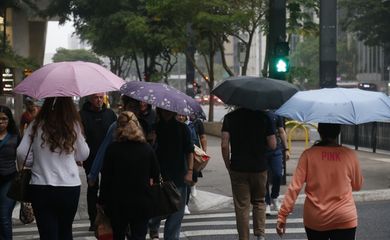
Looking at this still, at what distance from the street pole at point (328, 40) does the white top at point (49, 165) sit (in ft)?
36.9

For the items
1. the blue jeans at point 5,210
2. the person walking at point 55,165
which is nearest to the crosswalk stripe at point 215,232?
the blue jeans at point 5,210

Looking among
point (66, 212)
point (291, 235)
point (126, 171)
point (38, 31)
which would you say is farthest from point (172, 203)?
point (38, 31)

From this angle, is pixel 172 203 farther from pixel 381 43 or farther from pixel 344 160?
pixel 381 43

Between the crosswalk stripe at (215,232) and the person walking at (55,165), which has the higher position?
the person walking at (55,165)

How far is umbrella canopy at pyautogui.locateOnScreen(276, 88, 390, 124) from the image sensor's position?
5.76 m

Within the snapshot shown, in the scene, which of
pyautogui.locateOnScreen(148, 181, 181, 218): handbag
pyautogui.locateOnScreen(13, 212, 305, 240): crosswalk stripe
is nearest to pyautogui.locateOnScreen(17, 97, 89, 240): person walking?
pyautogui.locateOnScreen(148, 181, 181, 218): handbag

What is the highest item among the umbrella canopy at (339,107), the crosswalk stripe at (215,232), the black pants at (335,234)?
the umbrella canopy at (339,107)

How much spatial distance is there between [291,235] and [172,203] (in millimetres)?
3581

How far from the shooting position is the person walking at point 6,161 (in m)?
7.91

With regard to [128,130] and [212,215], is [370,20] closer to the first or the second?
[212,215]

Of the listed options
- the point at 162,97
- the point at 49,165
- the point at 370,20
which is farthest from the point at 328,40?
the point at 370,20

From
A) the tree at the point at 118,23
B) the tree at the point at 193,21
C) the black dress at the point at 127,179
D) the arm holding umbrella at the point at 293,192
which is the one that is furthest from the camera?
the tree at the point at 118,23

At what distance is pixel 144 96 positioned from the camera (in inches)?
310

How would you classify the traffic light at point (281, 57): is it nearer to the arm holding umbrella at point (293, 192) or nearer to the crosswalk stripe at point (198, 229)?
the crosswalk stripe at point (198, 229)
